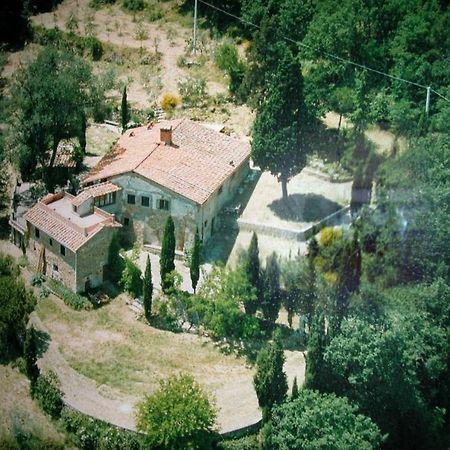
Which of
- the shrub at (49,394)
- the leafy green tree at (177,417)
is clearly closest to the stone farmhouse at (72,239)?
the shrub at (49,394)

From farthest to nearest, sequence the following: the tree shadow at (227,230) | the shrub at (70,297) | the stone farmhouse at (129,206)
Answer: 1. the tree shadow at (227,230)
2. the stone farmhouse at (129,206)
3. the shrub at (70,297)

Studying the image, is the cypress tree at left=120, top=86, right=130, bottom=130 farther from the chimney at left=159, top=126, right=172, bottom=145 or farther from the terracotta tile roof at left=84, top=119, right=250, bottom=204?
the chimney at left=159, top=126, right=172, bottom=145

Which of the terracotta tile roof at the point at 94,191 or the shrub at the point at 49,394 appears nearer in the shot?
the shrub at the point at 49,394

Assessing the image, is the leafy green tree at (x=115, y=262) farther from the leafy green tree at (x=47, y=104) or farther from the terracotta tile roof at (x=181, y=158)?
the leafy green tree at (x=47, y=104)

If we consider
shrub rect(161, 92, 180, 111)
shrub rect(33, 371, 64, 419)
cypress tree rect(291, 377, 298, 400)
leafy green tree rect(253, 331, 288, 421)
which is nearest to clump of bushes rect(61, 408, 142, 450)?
shrub rect(33, 371, 64, 419)

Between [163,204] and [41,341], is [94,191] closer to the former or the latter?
[163,204]

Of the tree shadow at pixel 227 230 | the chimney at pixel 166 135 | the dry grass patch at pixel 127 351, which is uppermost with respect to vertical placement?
the chimney at pixel 166 135

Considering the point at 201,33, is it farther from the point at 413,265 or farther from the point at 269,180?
the point at 413,265

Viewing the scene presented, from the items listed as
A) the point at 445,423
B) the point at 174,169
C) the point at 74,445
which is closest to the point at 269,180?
the point at 174,169

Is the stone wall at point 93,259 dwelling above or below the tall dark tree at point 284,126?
below
